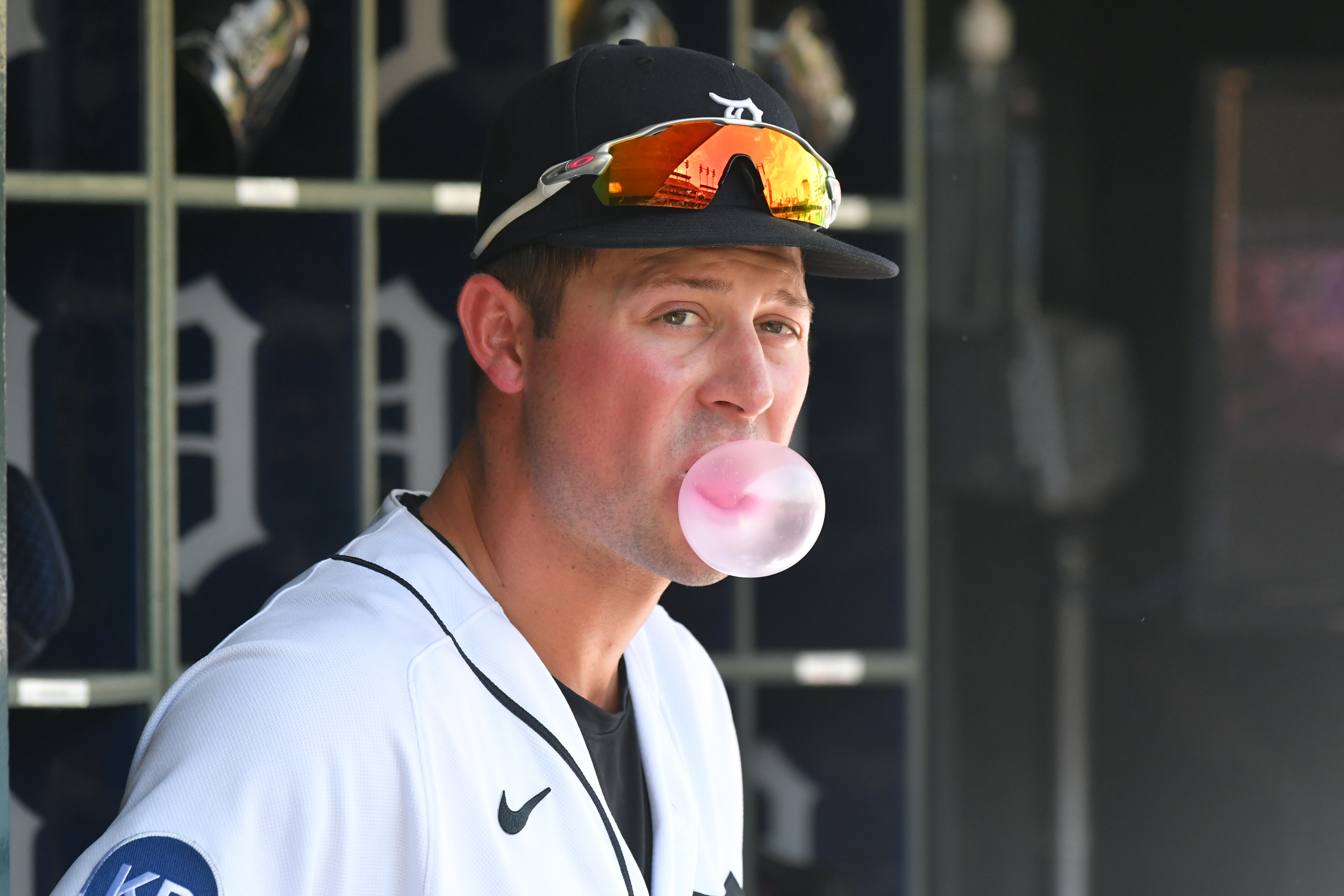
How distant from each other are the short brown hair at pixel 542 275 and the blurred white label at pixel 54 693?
5.63 feet

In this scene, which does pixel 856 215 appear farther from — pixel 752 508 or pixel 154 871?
pixel 154 871

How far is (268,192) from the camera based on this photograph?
9.44 feet

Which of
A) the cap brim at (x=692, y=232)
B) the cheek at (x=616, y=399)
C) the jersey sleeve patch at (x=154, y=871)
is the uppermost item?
the cap brim at (x=692, y=232)

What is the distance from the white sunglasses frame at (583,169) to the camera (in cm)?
138

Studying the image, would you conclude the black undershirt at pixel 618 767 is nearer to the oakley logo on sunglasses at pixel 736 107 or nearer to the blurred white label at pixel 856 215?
the oakley logo on sunglasses at pixel 736 107

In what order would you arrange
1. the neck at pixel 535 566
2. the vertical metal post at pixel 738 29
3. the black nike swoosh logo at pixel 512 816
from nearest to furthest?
the black nike swoosh logo at pixel 512 816, the neck at pixel 535 566, the vertical metal post at pixel 738 29

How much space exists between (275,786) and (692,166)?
687 mm

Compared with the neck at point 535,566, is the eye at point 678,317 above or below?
above

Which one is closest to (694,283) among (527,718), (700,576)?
(700,576)

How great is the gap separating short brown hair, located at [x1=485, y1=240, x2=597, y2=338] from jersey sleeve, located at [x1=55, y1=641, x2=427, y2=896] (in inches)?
15.9

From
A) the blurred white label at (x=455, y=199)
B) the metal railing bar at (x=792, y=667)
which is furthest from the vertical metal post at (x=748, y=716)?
the blurred white label at (x=455, y=199)

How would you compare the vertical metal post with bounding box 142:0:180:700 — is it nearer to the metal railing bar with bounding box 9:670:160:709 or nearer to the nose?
the metal railing bar with bounding box 9:670:160:709

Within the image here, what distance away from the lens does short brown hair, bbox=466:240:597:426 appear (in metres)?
1.44

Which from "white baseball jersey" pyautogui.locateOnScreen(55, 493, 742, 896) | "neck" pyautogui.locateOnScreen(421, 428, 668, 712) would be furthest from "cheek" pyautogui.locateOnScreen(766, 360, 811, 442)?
"white baseball jersey" pyautogui.locateOnScreen(55, 493, 742, 896)
